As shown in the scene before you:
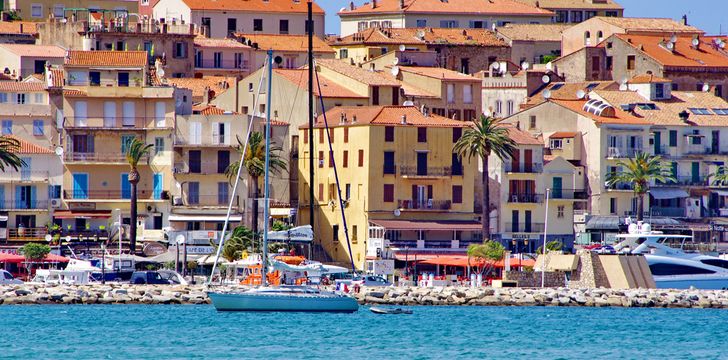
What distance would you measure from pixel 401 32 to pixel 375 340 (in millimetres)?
66548

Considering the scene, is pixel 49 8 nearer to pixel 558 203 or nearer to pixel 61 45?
pixel 61 45

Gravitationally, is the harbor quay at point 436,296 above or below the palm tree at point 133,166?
below

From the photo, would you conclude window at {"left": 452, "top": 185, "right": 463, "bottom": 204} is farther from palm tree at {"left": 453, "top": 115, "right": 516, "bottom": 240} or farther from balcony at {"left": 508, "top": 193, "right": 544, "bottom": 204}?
balcony at {"left": 508, "top": 193, "right": 544, "bottom": 204}

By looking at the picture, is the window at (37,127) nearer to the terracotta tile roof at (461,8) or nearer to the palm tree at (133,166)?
the palm tree at (133,166)

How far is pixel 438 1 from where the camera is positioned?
155 metres

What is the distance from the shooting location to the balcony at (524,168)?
117 m

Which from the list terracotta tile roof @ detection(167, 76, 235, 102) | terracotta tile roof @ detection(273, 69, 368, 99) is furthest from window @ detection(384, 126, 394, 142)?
terracotta tile roof @ detection(167, 76, 235, 102)

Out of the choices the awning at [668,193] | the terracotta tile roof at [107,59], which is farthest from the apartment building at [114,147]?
the awning at [668,193]

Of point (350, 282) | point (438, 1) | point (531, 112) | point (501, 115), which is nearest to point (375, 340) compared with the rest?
point (350, 282)

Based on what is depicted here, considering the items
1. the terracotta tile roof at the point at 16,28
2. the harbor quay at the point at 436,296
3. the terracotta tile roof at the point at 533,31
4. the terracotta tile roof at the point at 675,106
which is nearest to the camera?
the harbor quay at the point at 436,296

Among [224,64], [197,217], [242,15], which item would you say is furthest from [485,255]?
[242,15]

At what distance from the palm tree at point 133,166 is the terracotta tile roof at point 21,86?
5846mm

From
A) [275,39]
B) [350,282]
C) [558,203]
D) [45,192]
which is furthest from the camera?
[275,39]

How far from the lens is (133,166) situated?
107938 millimetres
